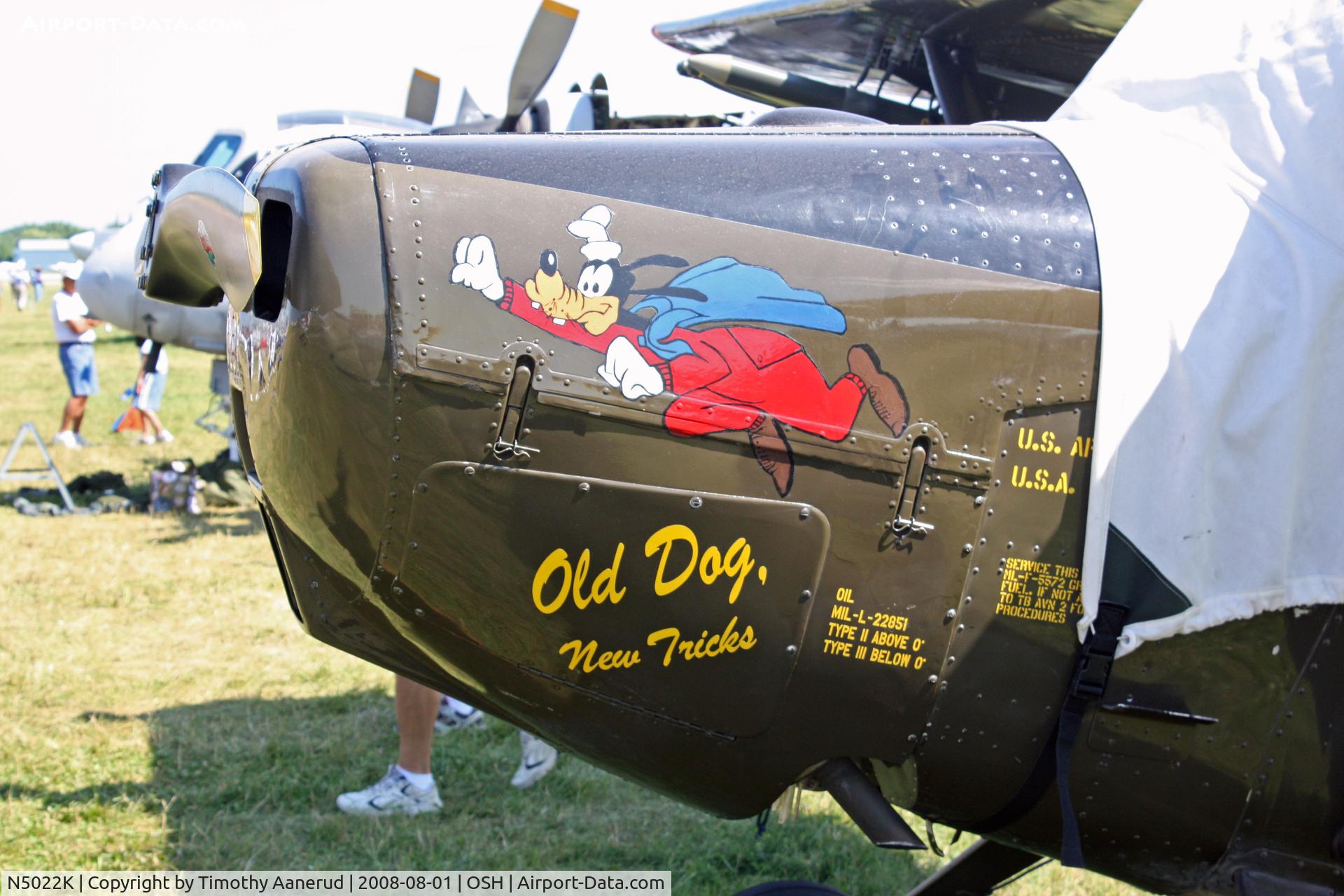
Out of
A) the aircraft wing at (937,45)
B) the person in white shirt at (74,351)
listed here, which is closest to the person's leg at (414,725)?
the aircraft wing at (937,45)

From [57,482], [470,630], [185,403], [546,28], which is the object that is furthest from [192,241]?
[185,403]

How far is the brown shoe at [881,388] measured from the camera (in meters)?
2.23

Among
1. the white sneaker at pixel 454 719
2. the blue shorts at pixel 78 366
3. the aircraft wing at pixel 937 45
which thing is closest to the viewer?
the white sneaker at pixel 454 719

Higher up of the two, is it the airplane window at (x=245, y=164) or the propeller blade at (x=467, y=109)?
the propeller blade at (x=467, y=109)

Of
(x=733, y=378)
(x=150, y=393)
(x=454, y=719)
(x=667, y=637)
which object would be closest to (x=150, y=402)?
(x=150, y=393)

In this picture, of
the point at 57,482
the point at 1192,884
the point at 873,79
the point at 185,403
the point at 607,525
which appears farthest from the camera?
the point at 185,403

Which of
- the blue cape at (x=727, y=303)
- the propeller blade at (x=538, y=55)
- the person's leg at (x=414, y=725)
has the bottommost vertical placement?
the person's leg at (x=414, y=725)

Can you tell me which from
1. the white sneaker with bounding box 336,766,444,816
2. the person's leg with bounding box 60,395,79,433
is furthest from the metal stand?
the white sneaker with bounding box 336,766,444,816

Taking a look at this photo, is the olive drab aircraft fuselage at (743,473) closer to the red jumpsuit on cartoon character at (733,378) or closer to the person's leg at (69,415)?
the red jumpsuit on cartoon character at (733,378)

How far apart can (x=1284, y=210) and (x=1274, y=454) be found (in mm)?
534

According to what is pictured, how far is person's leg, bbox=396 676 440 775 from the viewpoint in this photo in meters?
4.39

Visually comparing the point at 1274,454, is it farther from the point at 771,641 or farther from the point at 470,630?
the point at 470,630

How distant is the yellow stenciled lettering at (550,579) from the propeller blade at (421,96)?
8.35 m

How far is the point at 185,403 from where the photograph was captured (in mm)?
15797
